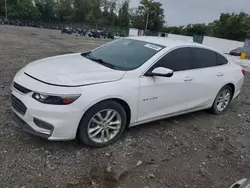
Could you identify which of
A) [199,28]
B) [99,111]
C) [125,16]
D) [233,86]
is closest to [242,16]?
[199,28]

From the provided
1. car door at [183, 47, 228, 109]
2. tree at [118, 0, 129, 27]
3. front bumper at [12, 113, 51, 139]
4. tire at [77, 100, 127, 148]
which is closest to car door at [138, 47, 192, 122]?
car door at [183, 47, 228, 109]

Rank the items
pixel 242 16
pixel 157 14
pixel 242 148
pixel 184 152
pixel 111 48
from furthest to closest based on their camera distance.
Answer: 1. pixel 157 14
2. pixel 242 16
3. pixel 111 48
4. pixel 242 148
5. pixel 184 152

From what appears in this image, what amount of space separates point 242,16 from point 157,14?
74.7 ft

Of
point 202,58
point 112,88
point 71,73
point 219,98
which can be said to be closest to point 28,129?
point 71,73

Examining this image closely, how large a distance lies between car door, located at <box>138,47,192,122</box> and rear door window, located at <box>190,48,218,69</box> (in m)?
0.16

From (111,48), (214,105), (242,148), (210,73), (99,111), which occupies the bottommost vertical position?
(242,148)

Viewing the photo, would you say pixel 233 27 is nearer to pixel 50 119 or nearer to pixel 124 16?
pixel 124 16

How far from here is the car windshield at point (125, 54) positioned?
3512 millimetres

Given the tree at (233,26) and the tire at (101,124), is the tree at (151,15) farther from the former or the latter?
the tire at (101,124)

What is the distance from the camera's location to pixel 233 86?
5012 mm

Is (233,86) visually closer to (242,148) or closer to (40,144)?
(242,148)

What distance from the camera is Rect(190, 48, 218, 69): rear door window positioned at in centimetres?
419

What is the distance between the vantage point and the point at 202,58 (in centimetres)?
435

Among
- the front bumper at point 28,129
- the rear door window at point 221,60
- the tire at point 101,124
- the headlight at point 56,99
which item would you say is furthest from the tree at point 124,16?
the headlight at point 56,99
